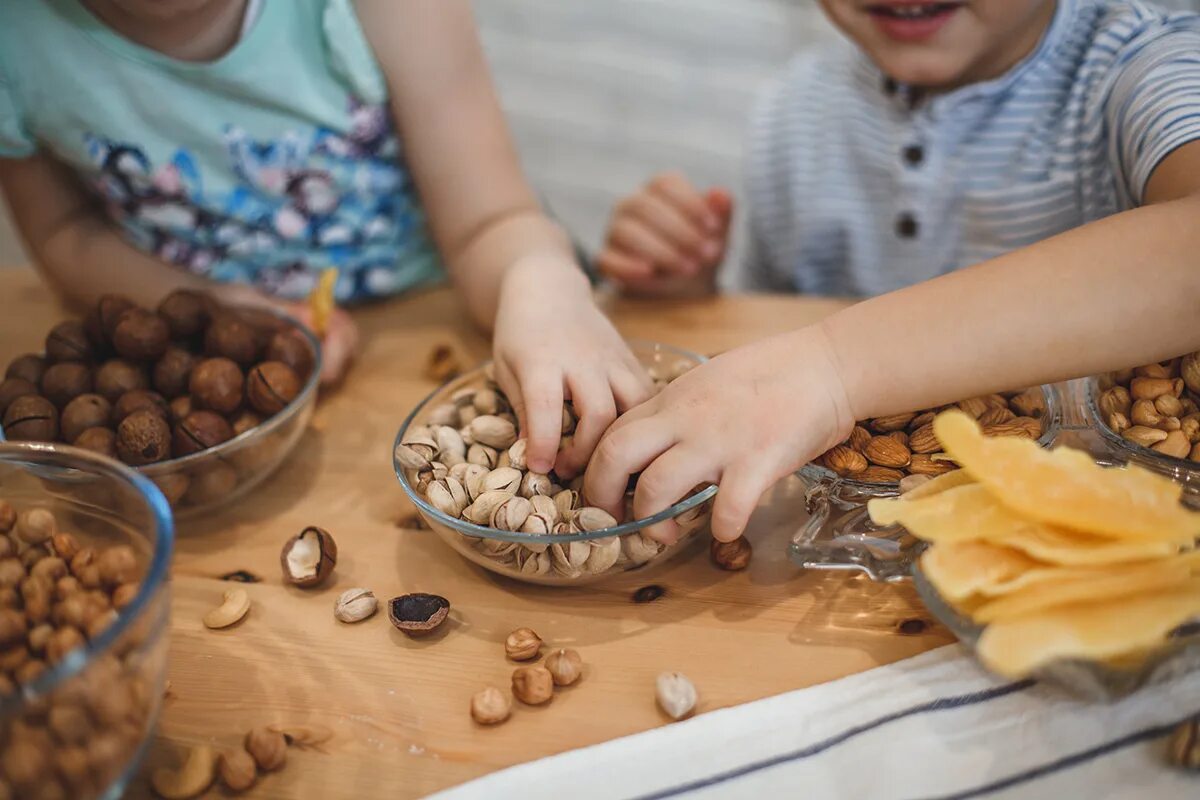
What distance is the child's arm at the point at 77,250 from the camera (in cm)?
99

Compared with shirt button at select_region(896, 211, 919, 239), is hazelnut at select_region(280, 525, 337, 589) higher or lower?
lower

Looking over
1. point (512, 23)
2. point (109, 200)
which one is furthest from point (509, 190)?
point (512, 23)

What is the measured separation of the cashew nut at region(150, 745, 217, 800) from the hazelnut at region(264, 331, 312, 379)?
35cm

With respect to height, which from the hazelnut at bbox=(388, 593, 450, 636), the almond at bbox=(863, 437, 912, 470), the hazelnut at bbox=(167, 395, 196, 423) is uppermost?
the almond at bbox=(863, 437, 912, 470)

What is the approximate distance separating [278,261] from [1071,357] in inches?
31.6

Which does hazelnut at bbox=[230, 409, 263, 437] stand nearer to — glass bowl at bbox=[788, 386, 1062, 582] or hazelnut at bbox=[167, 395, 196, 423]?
hazelnut at bbox=[167, 395, 196, 423]

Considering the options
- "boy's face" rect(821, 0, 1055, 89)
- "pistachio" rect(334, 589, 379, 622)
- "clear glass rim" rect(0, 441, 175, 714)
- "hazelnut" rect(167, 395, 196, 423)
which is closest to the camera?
"clear glass rim" rect(0, 441, 175, 714)

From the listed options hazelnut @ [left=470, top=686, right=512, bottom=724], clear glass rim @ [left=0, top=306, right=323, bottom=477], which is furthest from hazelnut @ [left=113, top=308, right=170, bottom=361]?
hazelnut @ [left=470, top=686, right=512, bottom=724]

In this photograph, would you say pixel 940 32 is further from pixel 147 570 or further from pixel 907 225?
pixel 147 570

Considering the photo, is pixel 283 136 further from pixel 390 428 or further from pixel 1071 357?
pixel 1071 357

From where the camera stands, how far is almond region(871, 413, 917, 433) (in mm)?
644

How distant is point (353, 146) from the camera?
0.97 metres

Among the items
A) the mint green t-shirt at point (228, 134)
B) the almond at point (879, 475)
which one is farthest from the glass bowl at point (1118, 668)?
the mint green t-shirt at point (228, 134)

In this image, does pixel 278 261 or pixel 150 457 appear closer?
pixel 150 457
